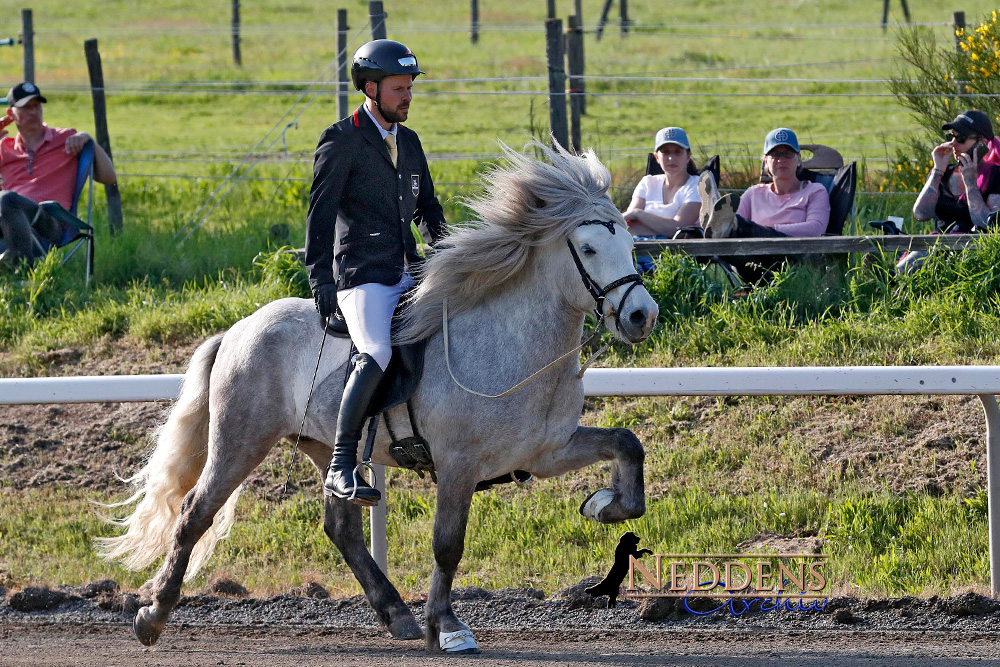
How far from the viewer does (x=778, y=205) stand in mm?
8516

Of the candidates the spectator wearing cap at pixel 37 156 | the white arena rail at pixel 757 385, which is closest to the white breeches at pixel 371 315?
the white arena rail at pixel 757 385

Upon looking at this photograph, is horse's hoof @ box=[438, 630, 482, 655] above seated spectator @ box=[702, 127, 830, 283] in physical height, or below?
below

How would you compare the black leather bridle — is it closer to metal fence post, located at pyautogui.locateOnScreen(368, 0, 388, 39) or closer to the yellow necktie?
the yellow necktie

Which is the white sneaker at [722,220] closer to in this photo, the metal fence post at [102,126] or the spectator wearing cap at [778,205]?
the spectator wearing cap at [778,205]

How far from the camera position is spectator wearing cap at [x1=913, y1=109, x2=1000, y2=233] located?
8117 millimetres

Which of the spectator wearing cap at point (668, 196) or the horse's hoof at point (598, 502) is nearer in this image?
the horse's hoof at point (598, 502)

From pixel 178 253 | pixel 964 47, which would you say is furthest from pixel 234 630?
pixel 964 47

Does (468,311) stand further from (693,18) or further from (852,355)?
(693,18)

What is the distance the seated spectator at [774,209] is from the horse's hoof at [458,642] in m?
4.09

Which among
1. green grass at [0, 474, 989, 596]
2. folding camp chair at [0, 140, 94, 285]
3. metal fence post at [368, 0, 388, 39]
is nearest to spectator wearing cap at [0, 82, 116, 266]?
folding camp chair at [0, 140, 94, 285]

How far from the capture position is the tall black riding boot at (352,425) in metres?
4.68

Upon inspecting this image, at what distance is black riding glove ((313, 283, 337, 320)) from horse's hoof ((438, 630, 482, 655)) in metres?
1.28

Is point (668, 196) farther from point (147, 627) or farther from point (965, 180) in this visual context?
point (147, 627)

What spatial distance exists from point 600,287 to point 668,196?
14.3ft
